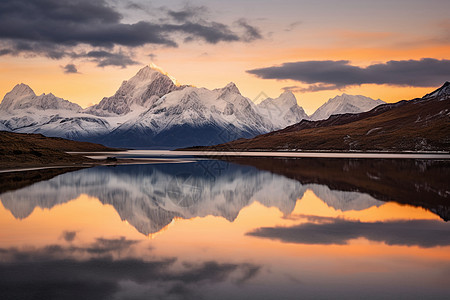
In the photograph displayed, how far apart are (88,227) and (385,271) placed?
60.7ft

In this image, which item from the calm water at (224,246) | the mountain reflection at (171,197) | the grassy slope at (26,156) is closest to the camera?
the calm water at (224,246)

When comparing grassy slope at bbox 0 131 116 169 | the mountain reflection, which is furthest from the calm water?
grassy slope at bbox 0 131 116 169

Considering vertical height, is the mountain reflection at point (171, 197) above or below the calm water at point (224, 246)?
below

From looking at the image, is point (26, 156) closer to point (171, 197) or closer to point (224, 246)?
point (171, 197)

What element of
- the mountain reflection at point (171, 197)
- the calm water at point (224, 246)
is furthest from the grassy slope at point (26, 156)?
the calm water at point (224, 246)

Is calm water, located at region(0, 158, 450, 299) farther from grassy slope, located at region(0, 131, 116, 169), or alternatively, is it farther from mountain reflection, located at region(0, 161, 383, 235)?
grassy slope, located at region(0, 131, 116, 169)

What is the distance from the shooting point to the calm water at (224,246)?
16469 millimetres

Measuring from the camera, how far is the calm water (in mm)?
16469

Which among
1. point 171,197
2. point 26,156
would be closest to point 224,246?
point 171,197

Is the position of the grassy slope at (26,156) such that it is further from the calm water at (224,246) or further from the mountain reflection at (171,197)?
the calm water at (224,246)

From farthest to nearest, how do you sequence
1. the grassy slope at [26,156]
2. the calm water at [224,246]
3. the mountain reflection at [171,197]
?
the grassy slope at [26,156] < the mountain reflection at [171,197] < the calm water at [224,246]

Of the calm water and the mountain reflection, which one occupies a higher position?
the calm water

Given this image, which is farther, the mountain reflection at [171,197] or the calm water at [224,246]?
the mountain reflection at [171,197]

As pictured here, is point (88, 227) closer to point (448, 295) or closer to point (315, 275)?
point (315, 275)
